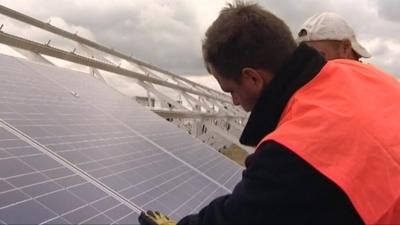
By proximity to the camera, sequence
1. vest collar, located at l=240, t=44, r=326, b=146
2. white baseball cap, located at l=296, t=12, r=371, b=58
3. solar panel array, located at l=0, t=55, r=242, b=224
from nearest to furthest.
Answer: vest collar, located at l=240, t=44, r=326, b=146 → solar panel array, located at l=0, t=55, r=242, b=224 → white baseball cap, located at l=296, t=12, r=371, b=58

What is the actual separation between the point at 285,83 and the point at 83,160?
1.88 metres

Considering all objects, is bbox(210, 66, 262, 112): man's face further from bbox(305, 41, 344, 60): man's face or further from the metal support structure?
the metal support structure

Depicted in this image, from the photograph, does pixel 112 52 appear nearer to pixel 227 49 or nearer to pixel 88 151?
pixel 88 151

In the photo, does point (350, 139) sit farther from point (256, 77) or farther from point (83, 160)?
point (83, 160)

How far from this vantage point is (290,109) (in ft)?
5.46

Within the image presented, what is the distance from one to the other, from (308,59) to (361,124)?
0.28m

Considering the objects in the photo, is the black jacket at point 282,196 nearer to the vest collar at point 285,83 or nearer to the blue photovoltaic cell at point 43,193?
the vest collar at point 285,83

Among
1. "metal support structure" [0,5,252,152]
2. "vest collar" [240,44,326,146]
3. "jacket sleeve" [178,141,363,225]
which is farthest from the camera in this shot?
"metal support structure" [0,5,252,152]

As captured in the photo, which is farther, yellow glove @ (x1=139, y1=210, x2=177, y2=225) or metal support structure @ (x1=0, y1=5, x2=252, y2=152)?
metal support structure @ (x1=0, y1=5, x2=252, y2=152)

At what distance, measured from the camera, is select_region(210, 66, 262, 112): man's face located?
70.7 inches

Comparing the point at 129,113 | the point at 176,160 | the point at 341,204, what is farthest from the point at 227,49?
the point at 129,113

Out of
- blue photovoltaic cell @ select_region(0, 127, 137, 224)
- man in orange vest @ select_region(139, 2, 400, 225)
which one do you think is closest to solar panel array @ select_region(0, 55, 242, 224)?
blue photovoltaic cell @ select_region(0, 127, 137, 224)

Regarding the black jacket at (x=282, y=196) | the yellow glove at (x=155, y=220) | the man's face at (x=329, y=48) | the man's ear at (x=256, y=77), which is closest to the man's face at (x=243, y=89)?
the man's ear at (x=256, y=77)

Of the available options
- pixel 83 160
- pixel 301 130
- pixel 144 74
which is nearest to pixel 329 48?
pixel 83 160
